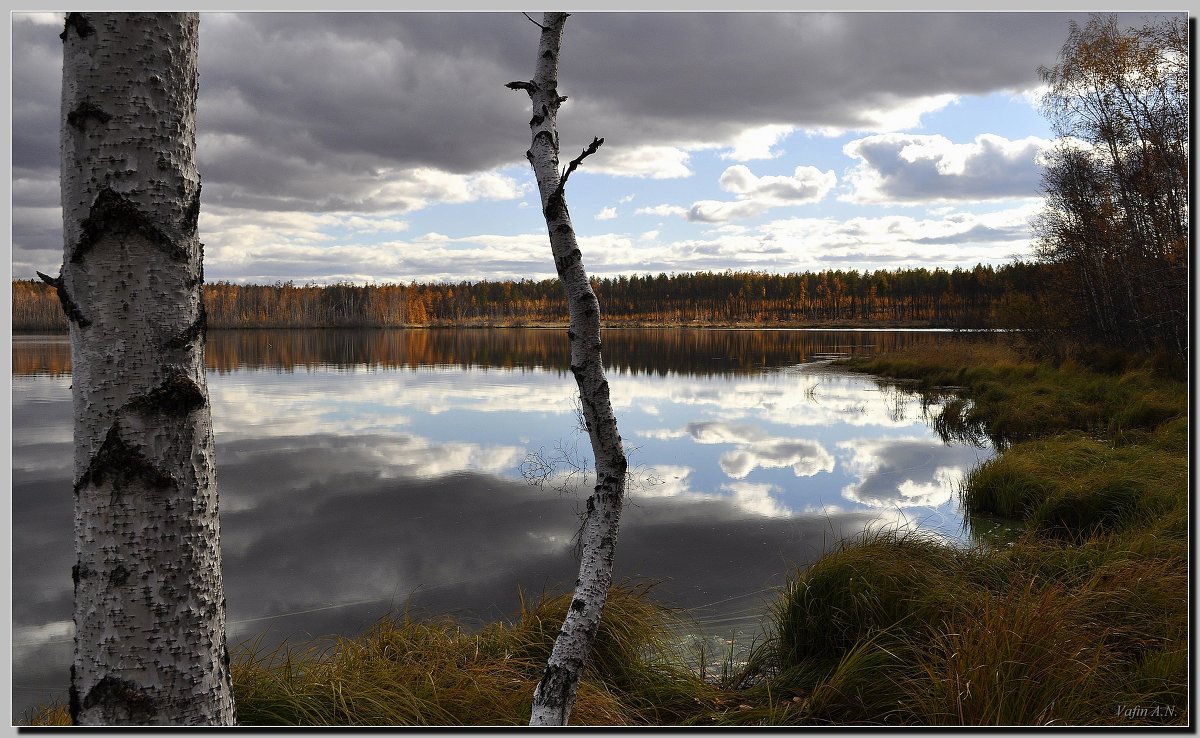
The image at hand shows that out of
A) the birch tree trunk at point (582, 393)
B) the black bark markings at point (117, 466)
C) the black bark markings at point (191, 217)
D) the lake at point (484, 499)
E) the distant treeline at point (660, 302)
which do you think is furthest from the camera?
the distant treeline at point (660, 302)

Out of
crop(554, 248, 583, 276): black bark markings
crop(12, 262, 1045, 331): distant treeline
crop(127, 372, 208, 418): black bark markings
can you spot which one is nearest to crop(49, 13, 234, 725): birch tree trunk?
crop(127, 372, 208, 418): black bark markings

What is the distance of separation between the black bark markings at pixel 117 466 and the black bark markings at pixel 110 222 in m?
0.49

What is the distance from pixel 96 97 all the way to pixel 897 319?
414 feet

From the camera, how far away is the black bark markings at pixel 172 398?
1.83 m

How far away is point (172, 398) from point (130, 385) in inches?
4.0

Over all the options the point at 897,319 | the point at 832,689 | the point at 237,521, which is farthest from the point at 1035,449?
the point at 897,319

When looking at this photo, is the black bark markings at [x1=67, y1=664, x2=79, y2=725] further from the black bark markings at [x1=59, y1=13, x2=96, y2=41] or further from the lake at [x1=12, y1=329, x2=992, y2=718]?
the lake at [x1=12, y1=329, x2=992, y2=718]

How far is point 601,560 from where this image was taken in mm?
2969

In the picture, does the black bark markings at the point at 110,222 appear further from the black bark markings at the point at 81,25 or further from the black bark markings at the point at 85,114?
the black bark markings at the point at 81,25

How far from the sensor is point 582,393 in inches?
115

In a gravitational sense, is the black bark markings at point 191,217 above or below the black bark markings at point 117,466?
above

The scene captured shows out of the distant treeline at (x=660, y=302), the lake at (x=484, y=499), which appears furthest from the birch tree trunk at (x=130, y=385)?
the distant treeline at (x=660, y=302)

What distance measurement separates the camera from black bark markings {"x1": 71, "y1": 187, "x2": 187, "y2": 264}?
5.99 ft

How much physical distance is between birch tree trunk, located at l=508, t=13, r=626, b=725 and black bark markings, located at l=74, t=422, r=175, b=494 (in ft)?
5.06
